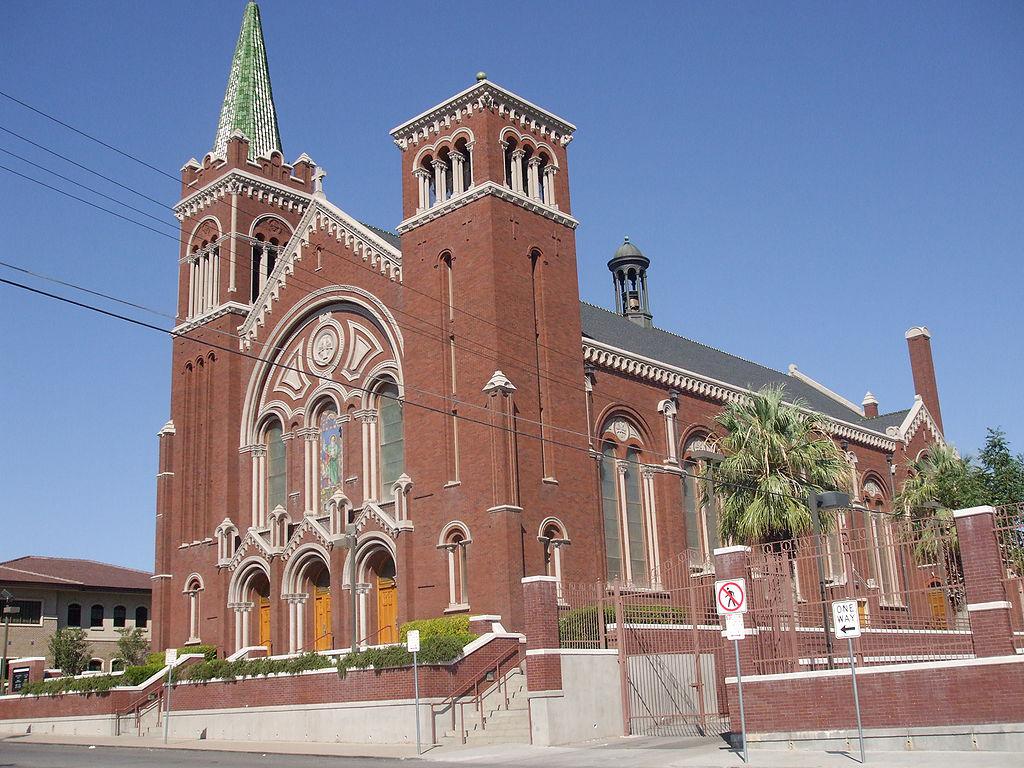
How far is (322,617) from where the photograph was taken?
41.1 meters

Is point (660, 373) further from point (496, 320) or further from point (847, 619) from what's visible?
point (847, 619)

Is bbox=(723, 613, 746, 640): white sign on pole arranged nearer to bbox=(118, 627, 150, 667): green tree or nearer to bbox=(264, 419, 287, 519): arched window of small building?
bbox=(264, 419, 287, 519): arched window of small building

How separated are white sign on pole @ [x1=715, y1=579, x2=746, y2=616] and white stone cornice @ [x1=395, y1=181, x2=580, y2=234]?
19.7 m

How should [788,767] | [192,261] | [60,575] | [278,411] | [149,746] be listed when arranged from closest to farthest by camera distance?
[788,767], [149,746], [278,411], [192,261], [60,575]

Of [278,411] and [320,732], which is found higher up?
[278,411]

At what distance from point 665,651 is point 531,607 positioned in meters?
4.48

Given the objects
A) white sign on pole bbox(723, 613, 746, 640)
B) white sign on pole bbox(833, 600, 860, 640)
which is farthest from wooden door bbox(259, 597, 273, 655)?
white sign on pole bbox(833, 600, 860, 640)

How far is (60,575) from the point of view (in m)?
66.8

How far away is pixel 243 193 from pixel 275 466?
11908 mm

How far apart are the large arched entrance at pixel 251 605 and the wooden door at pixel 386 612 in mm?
5982

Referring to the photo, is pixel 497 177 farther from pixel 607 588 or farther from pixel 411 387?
pixel 607 588

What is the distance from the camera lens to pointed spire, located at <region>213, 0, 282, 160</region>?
51.0 meters

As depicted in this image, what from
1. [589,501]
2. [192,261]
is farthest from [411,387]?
[192,261]

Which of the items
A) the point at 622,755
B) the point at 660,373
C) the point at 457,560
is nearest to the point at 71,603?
the point at 457,560
